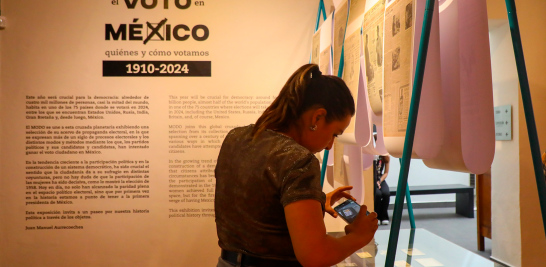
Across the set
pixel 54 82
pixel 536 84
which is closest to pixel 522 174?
pixel 536 84

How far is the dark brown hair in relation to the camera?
3.16 feet

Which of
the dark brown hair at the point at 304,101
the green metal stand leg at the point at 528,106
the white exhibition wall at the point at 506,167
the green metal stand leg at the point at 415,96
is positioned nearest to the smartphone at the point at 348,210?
the green metal stand leg at the point at 415,96

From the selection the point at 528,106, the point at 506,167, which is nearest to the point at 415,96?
the point at 528,106

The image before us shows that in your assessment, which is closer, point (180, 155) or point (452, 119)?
point (452, 119)

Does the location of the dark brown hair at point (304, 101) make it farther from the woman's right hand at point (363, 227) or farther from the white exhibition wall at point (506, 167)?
the white exhibition wall at point (506, 167)

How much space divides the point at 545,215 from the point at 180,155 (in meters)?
2.55

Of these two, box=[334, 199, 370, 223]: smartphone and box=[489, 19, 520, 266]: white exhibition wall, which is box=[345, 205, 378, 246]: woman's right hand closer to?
box=[334, 199, 370, 223]: smartphone

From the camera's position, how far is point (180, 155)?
305 cm

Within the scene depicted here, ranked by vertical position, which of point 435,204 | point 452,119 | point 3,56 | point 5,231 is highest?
point 3,56

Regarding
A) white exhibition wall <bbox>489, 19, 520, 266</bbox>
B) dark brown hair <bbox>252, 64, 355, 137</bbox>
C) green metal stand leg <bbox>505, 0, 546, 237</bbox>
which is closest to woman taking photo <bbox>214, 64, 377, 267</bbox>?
dark brown hair <bbox>252, 64, 355, 137</bbox>

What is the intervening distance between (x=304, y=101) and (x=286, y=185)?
26 centimetres

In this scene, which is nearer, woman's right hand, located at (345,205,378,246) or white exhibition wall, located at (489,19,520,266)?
woman's right hand, located at (345,205,378,246)

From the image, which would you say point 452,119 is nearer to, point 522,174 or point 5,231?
point 522,174

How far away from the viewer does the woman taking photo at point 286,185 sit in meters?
0.80
